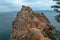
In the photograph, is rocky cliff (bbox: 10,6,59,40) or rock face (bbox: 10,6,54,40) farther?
rock face (bbox: 10,6,54,40)

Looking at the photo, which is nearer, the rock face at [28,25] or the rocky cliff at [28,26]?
the rocky cliff at [28,26]

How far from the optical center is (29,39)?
70.3 feet

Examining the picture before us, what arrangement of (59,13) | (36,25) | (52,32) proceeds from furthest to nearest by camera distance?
(59,13) < (36,25) < (52,32)

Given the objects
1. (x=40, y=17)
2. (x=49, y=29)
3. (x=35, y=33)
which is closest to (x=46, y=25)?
(x=49, y=29)

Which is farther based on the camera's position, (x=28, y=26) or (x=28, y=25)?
(x=28, y=25)

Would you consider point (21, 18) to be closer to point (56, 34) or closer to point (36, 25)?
point (36, 25)

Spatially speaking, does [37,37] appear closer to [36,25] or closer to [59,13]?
[36,25]

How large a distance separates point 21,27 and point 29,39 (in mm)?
8909

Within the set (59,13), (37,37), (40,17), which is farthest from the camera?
(40,17)

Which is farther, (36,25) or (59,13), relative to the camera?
(59,13)

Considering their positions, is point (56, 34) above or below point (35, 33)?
below

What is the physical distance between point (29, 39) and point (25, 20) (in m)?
10.1

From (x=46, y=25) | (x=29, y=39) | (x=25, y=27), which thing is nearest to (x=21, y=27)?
(x=25, y=27)

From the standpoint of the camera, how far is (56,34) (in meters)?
26.8
